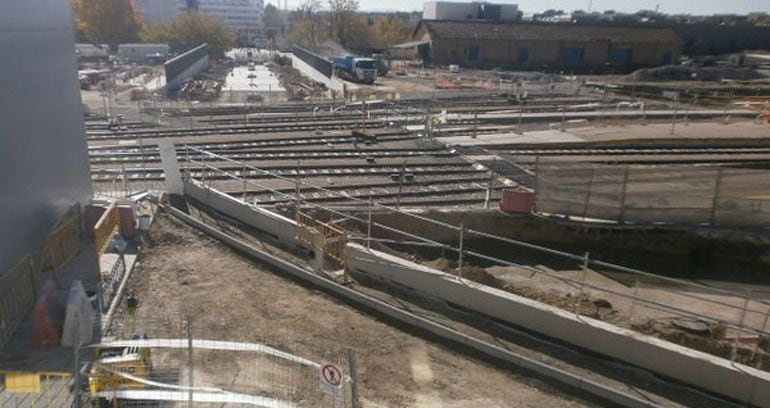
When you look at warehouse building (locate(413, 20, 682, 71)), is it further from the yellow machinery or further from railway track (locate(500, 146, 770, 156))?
the yellow machinery

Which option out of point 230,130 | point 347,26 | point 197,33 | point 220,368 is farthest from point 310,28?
point 220,368

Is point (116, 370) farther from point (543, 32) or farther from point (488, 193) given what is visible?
point (543, 32)

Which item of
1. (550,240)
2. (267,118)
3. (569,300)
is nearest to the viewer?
(569,300)

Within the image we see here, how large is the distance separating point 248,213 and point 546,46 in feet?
201

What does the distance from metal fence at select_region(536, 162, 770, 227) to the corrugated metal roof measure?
5585cm

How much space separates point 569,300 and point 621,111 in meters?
23.7

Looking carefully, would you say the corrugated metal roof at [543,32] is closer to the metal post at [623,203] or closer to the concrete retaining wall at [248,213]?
the metal post at [623,203]

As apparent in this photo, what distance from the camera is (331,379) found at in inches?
214

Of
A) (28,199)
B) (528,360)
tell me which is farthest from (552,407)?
(28,199)

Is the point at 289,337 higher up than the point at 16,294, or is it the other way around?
the point at 16,294

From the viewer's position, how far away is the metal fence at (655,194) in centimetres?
1420

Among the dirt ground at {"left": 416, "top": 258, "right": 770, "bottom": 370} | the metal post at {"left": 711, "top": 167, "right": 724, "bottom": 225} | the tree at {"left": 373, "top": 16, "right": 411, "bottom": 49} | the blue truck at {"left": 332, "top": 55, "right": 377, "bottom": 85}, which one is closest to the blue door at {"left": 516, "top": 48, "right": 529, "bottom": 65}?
the blue truck at {"left": 332, "top": 55, "right": 377, "bottom": 85}

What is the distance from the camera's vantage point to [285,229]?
1142cm

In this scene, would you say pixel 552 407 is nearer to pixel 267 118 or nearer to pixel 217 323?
pixel 217 323
